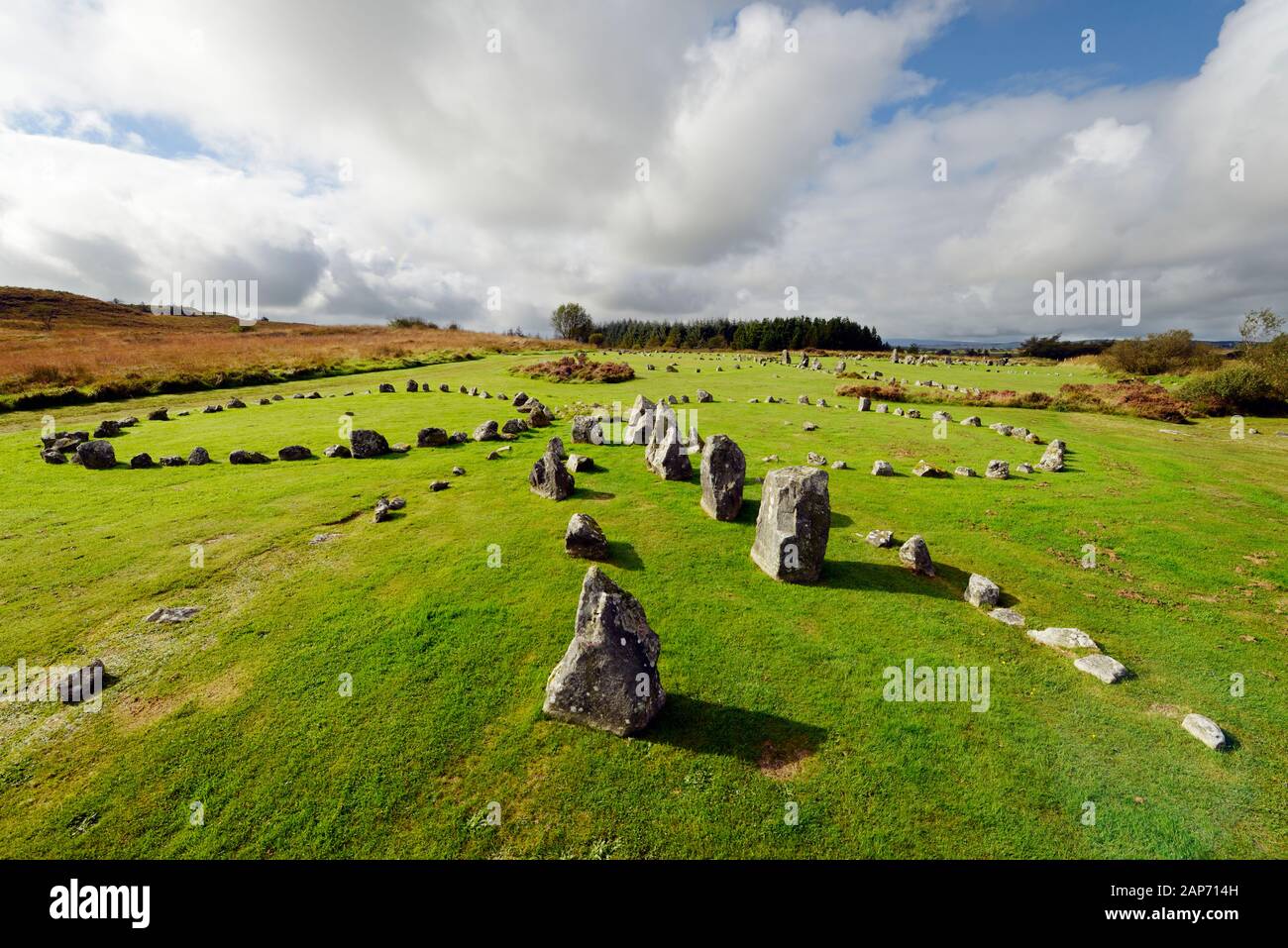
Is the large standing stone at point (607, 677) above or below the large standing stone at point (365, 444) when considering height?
below

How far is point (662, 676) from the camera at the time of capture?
22.8 ft

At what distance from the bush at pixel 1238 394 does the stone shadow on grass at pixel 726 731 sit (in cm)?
3776

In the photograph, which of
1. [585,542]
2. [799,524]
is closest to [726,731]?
[799,524]

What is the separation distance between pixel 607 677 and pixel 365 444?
1547cm

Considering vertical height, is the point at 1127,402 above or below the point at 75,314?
below

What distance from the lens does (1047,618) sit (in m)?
8.55

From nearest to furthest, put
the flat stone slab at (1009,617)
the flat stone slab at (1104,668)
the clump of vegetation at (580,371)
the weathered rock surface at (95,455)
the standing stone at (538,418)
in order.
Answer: the flat stone slab at (1104,668) → the flat stone slab at (1009,617) → the weathered rock surface at (95,455) → the standing stone at (538,418) → the clump of vegetation at (580,371)

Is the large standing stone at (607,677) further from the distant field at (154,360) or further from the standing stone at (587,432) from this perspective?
the distant field at (154,360)

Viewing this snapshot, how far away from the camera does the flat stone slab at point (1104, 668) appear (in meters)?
7.05

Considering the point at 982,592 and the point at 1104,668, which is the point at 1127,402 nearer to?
the point at 982,592

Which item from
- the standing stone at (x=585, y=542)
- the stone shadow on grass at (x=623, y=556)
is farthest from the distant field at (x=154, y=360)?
the stone shadow on grass at (x=623, y=556)
